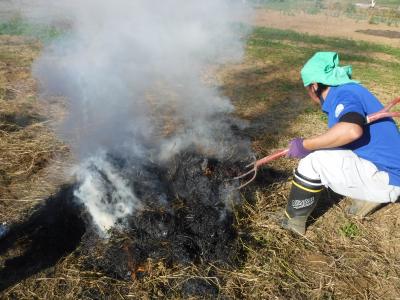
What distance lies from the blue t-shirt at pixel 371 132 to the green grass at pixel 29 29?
12.0 m

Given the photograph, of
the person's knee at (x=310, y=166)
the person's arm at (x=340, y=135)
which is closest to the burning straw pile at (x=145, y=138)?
the person's knee at (x=310, y=166)

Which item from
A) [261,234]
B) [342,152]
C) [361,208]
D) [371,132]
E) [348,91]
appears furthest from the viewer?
[361,208]

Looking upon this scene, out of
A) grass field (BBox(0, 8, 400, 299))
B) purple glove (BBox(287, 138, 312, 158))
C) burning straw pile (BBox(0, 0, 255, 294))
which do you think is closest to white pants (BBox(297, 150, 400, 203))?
purple glove (BBox(287, 138, 312, 158))

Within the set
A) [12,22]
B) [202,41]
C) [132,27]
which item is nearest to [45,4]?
[12,22]

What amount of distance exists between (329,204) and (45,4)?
46.3 feet

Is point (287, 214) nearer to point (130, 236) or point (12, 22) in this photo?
point (130, 236)

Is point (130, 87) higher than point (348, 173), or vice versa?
point (348, 173)

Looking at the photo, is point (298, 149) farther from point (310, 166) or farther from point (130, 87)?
point (130, 87)

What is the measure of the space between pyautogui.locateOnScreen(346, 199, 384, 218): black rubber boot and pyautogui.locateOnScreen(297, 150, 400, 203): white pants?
60 centimetres

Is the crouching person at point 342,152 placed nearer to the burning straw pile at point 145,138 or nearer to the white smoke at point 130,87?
the burning straw pile at point 145,138

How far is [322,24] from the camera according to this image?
73.7ft

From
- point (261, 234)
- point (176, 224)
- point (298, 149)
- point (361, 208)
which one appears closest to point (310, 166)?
point (298, 149)

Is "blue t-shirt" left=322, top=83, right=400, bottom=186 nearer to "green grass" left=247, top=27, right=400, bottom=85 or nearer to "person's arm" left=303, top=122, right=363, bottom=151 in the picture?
"person's arm" left=303, top=122, right=363, bottom=151

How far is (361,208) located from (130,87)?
5382mm
